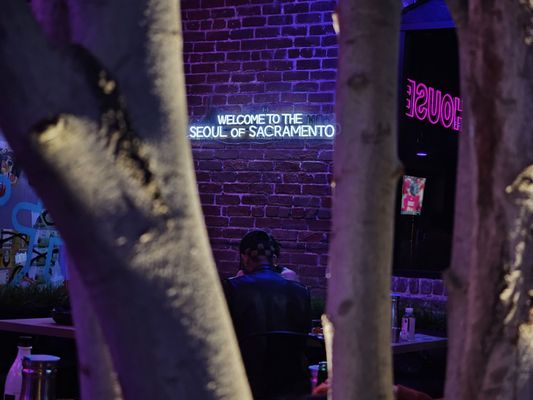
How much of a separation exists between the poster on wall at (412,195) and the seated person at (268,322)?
2832mm

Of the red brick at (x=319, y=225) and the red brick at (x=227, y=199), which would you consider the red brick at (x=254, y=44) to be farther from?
the red brick at (x=319, y=225)

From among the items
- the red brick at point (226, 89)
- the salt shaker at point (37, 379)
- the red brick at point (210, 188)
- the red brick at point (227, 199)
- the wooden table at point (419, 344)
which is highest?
the red brick at point (226, 89)

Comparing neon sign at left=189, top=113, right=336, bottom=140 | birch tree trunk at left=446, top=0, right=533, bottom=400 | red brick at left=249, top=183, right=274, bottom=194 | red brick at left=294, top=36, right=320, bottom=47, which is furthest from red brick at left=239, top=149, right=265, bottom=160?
birch tree trunk at left=446, top=0, right=533, bottom=400

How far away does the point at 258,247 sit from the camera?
503 cm

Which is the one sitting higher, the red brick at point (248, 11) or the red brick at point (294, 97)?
the red brick at point (248, 11)

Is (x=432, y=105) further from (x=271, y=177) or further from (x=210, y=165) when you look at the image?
(x=210, y=165)

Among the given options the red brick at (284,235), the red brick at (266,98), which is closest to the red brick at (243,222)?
the red brick at (284,235)

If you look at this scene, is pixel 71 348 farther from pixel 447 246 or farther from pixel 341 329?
pixel 341 329

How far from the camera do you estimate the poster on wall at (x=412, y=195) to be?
304 inches

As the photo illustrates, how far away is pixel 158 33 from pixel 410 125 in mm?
6618

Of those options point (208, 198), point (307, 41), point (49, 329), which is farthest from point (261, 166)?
point (49, 329)

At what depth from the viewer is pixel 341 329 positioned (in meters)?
1.60

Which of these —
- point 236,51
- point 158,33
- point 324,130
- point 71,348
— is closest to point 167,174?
point 158,33

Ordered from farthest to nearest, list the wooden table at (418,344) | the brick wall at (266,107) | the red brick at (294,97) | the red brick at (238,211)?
the red brick at (238,211), the red brick at (294,97), the brick wall at (266,107), the wooden table at (418,344)
